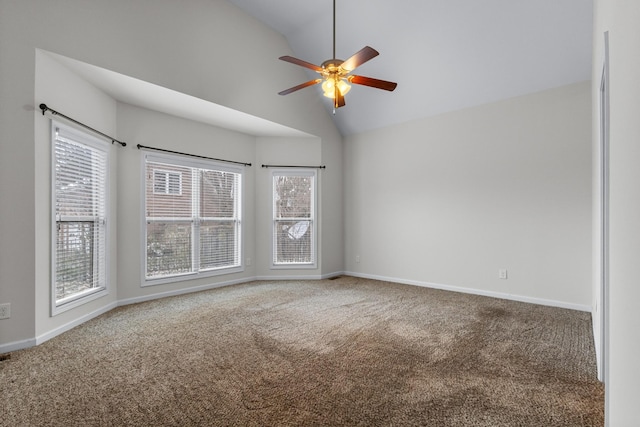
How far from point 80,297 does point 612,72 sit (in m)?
4.55

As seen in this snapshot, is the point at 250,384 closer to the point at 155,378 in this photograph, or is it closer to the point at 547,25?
the point at 155,378

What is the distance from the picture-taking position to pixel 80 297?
3.49 metres

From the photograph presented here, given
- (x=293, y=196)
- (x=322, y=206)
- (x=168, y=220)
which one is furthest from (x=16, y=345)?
(x=322, y=206)

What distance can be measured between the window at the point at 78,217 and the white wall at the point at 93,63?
181 millimetres

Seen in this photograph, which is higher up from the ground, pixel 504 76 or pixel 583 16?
pixel 583 16

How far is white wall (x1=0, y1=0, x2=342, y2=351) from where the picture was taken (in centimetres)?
275

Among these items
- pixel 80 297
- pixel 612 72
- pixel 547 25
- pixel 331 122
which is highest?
pixel 547 25

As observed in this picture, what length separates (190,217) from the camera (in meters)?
4.92

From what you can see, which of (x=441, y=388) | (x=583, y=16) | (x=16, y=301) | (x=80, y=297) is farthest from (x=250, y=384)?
(x=583, y=16)

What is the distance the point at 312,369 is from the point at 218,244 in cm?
334

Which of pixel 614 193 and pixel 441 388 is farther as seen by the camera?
pixel 441 388

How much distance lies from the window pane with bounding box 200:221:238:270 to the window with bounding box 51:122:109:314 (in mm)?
1407

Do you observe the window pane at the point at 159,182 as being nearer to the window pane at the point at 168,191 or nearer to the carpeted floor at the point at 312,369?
the window pane at the point at 168,191

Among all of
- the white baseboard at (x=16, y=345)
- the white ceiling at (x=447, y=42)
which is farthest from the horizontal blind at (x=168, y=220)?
the white ceiling at (x=447, y=42)
